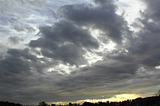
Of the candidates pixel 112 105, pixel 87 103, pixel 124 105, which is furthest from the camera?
pixel 87 103

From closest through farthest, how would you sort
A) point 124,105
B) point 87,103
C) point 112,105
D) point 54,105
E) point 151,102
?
1. point 151,102
2. point 124,105
3. point 112,105
4. point 87,103
5. point 54,105

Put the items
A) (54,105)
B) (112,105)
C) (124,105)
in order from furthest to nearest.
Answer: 1. (54,105)
2. (112,105)
3. (124,105)

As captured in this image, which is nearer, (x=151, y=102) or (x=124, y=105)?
(x=151, y=102)

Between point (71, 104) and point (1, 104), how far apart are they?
5910 centimetres

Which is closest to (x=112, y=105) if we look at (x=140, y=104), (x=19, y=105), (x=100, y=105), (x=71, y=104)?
(x=100, y=105)

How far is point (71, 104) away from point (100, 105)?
120 ft

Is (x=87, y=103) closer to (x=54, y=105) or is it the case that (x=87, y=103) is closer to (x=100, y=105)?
(x=100, y=105)

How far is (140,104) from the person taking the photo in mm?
91312

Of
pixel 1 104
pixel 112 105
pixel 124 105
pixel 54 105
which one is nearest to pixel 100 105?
pixel 112 105

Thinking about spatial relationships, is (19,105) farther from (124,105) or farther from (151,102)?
(151,102)

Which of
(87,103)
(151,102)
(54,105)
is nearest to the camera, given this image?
(151,102)

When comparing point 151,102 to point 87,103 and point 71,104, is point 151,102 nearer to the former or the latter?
point 87,103

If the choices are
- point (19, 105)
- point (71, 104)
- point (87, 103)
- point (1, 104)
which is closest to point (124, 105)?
point (87, 103)

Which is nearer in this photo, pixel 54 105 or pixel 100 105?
pixel 100 105
